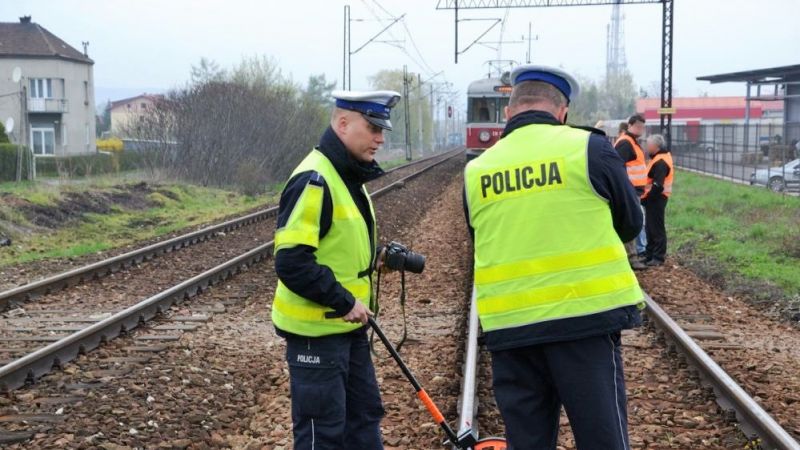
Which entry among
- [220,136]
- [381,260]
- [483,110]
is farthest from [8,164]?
[381,260]

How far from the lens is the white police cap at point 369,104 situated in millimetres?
4172

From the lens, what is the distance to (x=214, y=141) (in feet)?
114

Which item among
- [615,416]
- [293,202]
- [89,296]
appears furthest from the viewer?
[89,296]

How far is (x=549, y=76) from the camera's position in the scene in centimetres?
377

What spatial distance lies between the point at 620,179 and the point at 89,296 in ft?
30.1

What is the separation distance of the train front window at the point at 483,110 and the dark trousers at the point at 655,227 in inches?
675

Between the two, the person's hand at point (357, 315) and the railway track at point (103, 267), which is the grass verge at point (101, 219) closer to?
the railway track at point (103, 267)

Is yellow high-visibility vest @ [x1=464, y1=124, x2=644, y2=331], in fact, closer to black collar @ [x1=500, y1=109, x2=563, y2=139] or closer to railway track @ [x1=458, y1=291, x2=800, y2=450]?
black collar @ [x1=500, y1=109, x2=563, y2=139]

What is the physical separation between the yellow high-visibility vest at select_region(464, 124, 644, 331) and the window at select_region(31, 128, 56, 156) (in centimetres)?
6813

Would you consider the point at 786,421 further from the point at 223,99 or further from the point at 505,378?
the point at 223,99

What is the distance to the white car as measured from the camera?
27641 millimetres

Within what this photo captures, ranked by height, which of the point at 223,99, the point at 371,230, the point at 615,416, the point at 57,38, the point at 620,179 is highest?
the point at 57,38

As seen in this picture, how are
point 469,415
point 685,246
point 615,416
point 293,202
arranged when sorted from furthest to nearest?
1. point 685,246
2. point 469,415
3. point 293,202
4. point 615,416

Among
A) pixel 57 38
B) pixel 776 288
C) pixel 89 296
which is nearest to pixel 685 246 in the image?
pixel 776 288
